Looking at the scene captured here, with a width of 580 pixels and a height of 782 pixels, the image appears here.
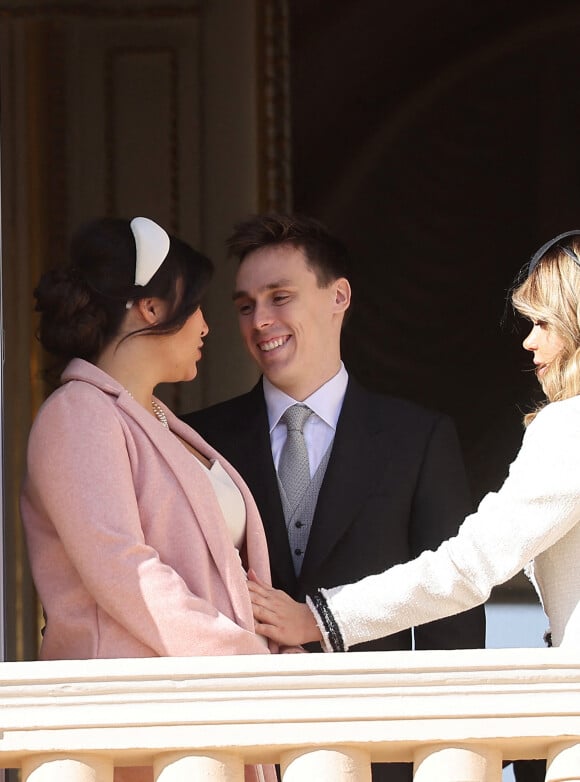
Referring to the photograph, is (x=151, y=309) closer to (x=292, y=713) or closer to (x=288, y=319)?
(x=288, y=319)

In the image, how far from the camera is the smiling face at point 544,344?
2449 millimetres

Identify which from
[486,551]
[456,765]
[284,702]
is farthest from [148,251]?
[456,765]

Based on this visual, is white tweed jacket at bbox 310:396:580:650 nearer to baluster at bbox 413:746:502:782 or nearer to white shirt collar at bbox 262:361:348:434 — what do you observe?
baluster at bbox 413:746:502:782

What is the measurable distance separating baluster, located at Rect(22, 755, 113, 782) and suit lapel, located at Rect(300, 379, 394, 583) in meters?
1.06

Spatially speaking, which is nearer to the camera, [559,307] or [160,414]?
[559,307]

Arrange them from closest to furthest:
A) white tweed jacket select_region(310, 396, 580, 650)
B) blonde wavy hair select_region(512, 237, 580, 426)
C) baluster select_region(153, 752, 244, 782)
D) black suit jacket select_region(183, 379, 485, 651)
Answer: baluster select_region(153, 752, 244, 782), white tweed jacket select_region(310, 396, 580, 650), blonde wavy hair select_region(512, 237, 580, 426), black suit jacket select_region(183, 379, 485, 651)

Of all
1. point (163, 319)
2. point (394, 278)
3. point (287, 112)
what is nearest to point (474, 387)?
point (394, 278)

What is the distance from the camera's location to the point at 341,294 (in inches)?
133

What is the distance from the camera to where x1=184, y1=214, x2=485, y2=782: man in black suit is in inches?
118

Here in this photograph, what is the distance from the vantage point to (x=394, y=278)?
6328 mm

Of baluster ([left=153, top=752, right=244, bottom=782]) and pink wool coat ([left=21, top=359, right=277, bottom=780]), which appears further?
pink wool coat ([left=21, top=359, right=277, bottom=780])

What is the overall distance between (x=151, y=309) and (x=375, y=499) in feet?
2.11

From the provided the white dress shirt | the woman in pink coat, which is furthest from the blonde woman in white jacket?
the white dress shirt

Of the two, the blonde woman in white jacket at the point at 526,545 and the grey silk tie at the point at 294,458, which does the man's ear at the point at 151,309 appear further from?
the grey silk tie at the point at 294,458
